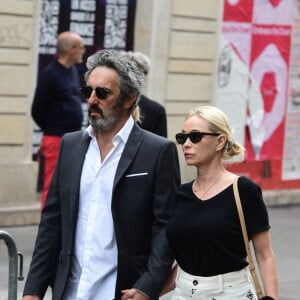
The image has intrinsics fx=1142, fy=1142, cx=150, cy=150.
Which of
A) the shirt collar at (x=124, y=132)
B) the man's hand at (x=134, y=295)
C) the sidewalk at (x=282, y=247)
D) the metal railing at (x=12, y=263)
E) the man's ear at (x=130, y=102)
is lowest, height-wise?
the sidewalk at (x=282, y=247)

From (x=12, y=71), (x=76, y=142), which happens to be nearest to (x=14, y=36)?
(x=12, y=71)

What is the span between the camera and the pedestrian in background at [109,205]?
15.7 feet

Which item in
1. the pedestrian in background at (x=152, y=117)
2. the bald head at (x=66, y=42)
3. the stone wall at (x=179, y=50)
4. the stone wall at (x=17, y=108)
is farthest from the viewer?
the stone wall at (x=179, y=50)

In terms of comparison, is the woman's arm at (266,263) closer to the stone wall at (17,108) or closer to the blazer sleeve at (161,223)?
the blazer sleeve at (161,223)

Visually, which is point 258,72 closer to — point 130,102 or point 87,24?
point 87,24

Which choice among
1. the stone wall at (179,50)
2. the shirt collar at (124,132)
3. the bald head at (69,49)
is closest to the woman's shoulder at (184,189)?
the shirt collar at (124,132)

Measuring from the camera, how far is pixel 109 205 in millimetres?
4809

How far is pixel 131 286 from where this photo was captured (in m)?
4.81

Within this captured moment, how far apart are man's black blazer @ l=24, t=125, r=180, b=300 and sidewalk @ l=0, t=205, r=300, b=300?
3782mm

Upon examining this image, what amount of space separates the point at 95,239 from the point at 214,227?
19.8 inches

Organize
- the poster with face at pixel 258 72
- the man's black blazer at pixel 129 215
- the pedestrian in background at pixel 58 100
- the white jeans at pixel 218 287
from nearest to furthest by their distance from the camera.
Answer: the white jeans at pixel 218 287 < the man's black blazer at pixel 129 215 < the pedestrian in background at pixel 58 100 < the poster with face at pixel 258 72

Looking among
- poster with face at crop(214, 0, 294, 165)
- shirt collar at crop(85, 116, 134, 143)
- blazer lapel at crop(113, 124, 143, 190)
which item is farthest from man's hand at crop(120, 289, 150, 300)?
poster with face at crop(214, 0, 294, 165)

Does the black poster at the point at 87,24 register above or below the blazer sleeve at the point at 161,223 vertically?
above

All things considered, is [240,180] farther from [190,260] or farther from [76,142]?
[76,142]
